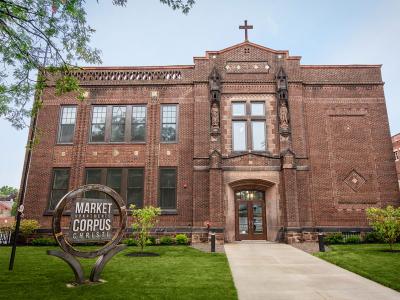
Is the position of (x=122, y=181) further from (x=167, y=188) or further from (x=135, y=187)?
(x=167, y=188)

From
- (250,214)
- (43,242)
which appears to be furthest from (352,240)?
(43,242)

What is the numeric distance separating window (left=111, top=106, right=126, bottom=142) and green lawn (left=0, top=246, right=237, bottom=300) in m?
9.57

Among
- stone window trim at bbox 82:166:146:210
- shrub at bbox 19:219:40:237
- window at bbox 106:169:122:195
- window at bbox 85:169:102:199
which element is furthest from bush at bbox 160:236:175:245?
shrub at bbox 19:219:40:237

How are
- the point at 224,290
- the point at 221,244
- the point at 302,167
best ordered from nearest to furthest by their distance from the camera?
the point at 224,290 < the point at 221,244 < the point at 302,167

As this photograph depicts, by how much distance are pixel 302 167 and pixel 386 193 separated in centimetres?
536

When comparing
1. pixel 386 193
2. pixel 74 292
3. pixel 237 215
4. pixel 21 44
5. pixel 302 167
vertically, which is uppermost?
pixel 21 44

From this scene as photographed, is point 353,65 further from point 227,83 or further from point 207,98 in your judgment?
point 207,98

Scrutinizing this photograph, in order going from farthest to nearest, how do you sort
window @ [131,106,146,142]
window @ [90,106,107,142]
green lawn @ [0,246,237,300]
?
window @ [90,106,107,142], window @ [131,106,146,142], green lawn @ [0,246,237,300]

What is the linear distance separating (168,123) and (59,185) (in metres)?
7.86

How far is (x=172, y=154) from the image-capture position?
62.4 feet

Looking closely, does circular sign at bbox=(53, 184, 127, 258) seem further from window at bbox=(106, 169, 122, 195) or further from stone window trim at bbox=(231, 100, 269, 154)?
stone window trim at bbox=(231, 100, 269, 154)

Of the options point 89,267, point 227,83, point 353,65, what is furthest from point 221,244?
point 353,65

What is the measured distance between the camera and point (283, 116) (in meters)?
18.5

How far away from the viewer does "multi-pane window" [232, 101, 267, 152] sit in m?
18.9
